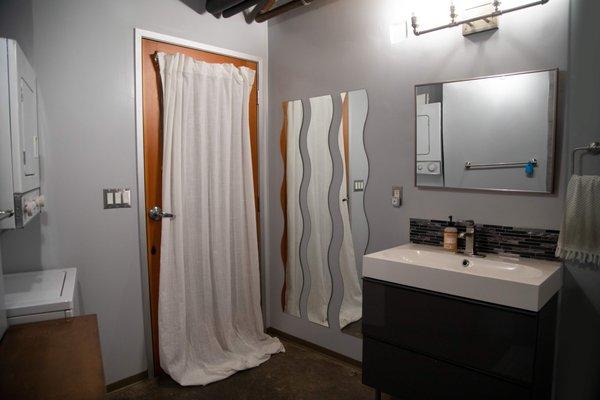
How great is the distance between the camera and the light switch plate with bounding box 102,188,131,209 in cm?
238

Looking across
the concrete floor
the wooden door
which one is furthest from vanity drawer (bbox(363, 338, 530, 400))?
the wooden door

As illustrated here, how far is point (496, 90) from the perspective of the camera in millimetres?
1998

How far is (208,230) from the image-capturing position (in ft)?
8.98

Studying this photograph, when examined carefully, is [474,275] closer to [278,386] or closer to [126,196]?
[278,386]

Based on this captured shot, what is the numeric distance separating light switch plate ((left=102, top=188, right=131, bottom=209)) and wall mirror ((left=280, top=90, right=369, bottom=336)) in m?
1.14

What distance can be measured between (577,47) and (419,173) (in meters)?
0.94

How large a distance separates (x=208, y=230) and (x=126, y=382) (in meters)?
1.08

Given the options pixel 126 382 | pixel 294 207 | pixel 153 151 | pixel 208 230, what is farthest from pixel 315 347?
pixel 153 151

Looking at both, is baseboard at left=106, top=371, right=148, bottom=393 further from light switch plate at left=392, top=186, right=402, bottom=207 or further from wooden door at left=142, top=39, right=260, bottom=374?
light switch plate at left=392, top=186, right=402, bottom=207

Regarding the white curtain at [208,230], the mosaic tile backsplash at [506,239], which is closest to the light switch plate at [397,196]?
the mosaic tile backsplash at [506,239]

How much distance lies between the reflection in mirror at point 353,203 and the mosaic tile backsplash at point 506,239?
456 millimetres

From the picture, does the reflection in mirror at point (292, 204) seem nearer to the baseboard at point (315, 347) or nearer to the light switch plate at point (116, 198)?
the baseboard at point (315, 347)

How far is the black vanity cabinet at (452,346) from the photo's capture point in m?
1.59

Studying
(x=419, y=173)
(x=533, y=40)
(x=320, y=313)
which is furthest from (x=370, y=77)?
(x=320, y=313)
